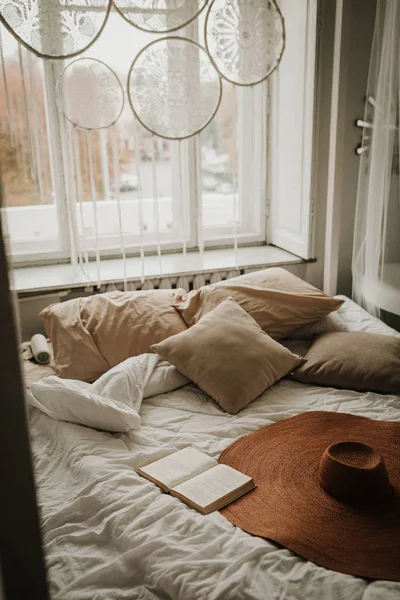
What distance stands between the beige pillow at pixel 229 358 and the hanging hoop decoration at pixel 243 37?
1.16 meters

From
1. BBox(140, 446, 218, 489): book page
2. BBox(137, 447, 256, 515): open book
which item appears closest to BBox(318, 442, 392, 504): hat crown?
BBox(137, 447, 256, 515): open book

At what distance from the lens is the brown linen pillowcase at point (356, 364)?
2236 millimetres

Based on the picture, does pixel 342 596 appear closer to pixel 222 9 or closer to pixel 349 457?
pixel 349 457

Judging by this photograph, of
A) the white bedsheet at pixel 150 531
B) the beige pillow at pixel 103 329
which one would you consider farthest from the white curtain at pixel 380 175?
the beige pillow at pixel 103 329

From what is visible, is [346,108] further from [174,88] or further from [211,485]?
[211,485]

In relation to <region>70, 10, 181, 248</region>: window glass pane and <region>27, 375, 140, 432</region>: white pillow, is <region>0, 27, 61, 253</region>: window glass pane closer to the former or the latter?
<region>70, 10, 181, 248</region>: window glass pane

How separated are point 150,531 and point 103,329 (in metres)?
1.08

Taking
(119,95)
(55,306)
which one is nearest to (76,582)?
(55,306)

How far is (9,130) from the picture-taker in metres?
2.57

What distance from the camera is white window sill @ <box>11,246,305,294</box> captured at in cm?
280

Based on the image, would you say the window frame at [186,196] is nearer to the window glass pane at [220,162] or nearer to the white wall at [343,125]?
the window glass pane at [220,162]

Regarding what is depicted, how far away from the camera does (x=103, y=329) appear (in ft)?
7.94

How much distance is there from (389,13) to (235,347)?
1478mm

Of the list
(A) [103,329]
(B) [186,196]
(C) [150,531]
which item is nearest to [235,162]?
(B) [186,196]
